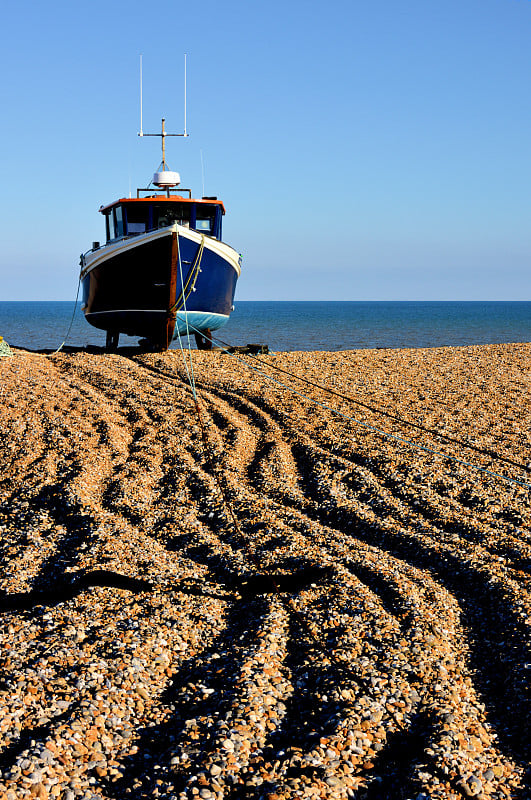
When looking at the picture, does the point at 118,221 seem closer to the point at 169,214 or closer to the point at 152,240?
the point at 169,214

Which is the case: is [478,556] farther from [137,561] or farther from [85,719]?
[85,719]

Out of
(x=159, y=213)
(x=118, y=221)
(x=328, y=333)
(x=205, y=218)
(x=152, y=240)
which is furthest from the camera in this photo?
(x=328, y=333)

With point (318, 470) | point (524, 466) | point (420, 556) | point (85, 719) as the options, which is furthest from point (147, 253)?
point (85, 719)

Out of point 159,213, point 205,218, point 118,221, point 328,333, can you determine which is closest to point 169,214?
point 159,213

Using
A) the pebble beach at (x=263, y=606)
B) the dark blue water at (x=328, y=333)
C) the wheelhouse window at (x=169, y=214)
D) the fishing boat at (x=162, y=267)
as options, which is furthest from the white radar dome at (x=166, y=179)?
the dark blue water at (x=328, y=333)

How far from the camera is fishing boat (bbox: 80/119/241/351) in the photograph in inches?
642

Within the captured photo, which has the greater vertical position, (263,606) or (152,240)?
(152,240)

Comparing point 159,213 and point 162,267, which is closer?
point 162,267

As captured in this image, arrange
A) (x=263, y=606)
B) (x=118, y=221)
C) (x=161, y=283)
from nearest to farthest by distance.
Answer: (x=263, y=606) < (x=161, y=283) < (x=118, y=221)

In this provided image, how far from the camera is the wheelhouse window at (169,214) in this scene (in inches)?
708

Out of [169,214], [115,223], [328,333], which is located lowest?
[328,333]

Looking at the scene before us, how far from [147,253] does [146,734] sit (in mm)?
14130

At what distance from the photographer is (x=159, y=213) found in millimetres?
18031

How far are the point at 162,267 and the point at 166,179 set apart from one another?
4.27 meters
